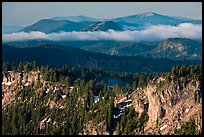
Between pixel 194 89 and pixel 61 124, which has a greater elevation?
pixel 194 89

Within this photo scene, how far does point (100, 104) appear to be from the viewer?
175m

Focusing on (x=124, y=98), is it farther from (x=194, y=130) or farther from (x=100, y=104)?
(x=194, y=130)

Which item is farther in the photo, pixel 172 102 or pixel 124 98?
pixel 124 98

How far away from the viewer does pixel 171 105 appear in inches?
5901

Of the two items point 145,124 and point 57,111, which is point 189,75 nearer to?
point 145,124

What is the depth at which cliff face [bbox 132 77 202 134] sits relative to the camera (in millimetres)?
142575

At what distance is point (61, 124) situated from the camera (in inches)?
6949

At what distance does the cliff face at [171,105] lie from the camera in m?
143

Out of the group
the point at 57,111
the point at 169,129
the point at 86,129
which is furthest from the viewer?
the point at 57,111

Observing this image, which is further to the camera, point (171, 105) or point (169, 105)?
point (169, 105)

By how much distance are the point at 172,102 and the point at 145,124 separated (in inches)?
392

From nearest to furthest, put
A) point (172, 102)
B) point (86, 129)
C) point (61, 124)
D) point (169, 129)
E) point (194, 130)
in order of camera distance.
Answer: point (194, 130) < point (169, 129) < point (172, 102) < point (86, 129) < point (61, 124)

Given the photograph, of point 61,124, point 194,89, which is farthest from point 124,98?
point 194,89

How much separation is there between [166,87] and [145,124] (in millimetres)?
12644
